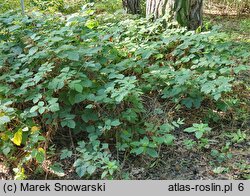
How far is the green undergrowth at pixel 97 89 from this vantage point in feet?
7.69

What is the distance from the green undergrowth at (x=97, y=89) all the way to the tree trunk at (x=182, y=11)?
29 centimetres

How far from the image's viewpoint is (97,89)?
2.64m

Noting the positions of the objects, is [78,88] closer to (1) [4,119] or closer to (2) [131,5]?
(1) [4,119]

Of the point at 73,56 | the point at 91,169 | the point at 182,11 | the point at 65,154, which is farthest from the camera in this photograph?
the point at 182,11

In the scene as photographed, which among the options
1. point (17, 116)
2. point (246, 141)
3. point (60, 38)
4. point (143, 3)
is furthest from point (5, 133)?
point (143, 3)

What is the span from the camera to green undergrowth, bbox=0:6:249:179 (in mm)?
2344

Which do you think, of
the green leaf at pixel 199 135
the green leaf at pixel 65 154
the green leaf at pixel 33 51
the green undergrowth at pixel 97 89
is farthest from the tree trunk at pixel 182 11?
the green leaf at pixel 65 154

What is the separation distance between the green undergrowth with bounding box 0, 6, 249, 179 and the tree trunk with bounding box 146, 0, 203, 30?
285 mm

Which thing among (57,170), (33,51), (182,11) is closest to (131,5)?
(182,11)

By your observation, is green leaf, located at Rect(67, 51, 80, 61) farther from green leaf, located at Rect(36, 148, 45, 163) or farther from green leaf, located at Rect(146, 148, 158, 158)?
green leaf, located at Rect(146, 148, 158, 158)

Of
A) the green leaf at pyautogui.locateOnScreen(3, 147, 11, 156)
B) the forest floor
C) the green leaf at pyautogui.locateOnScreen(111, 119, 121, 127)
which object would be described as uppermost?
the green leaf at pyautogui.locateOnScreen(111, 119, 121, 127)

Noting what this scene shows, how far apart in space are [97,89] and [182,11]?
1500 millimetres

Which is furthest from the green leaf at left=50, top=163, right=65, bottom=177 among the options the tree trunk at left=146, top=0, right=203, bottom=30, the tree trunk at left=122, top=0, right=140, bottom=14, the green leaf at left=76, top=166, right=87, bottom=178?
the tree trunk at left=122, top=0, right=140, bottom=14

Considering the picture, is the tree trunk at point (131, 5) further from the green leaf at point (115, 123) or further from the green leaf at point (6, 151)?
the green leaf at point (6, 151)
